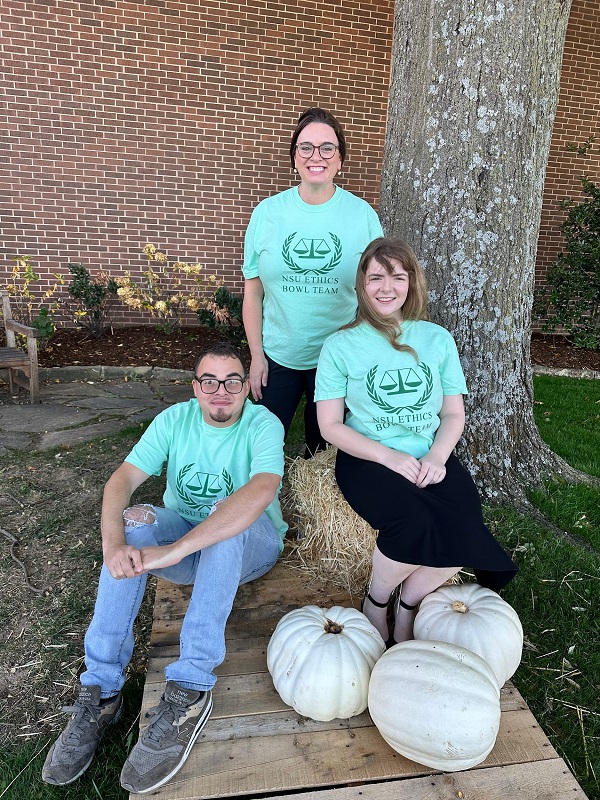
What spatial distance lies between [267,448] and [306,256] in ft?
3.11

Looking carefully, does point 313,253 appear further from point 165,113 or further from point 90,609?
point 165,113

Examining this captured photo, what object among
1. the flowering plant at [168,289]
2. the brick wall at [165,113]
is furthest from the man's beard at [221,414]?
the brick wall at [165,113]

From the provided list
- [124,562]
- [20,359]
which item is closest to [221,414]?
[124,562]

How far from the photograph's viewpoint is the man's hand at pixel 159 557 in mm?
1991

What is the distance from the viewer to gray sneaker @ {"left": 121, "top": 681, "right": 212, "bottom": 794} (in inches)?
66.9

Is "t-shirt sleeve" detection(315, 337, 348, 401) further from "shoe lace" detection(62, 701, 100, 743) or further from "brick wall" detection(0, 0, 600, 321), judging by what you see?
"brick wall" detection(0, 0, 600, 321)

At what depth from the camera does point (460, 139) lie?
3.08 metres

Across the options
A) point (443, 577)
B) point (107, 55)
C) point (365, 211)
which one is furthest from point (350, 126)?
point (443, 577)

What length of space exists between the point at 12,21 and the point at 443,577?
6.99m

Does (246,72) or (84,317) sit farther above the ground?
(246,72)

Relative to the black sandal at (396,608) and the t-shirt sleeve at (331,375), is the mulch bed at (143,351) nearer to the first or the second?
the t-shirt sleeve at (331,375)

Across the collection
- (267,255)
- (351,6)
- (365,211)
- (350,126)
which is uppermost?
(351,6)

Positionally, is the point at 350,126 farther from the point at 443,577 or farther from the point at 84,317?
the point at 443,577

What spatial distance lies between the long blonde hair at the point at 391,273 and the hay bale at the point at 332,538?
761 mm
